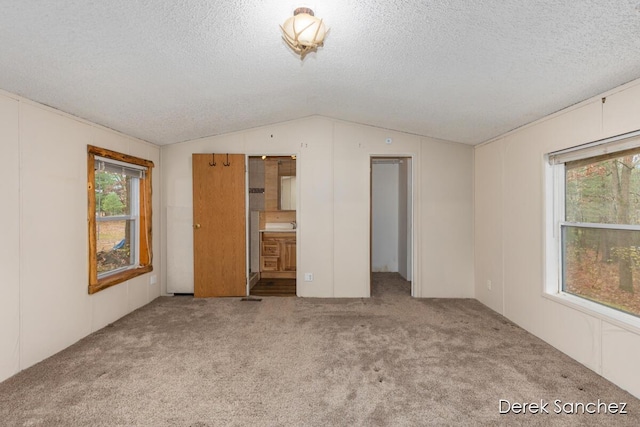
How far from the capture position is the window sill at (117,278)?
10.7ft

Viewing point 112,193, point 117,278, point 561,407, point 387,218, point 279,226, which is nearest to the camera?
point 561,407

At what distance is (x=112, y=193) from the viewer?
3.79 metres

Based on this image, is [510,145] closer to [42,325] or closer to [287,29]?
[287,29]

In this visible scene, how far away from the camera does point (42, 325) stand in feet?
8.77

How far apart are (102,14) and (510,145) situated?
3.87 m

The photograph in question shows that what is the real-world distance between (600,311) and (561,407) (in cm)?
89

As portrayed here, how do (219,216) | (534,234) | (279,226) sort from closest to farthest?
1. (534,234)
2. (219,216)
3. (279,226)

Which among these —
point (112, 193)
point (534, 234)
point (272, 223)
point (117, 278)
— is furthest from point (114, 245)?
point (534, 234)

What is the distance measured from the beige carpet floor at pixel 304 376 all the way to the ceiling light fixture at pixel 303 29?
2.28 m

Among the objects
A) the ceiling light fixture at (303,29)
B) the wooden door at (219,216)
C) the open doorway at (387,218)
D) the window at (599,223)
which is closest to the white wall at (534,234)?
the window at (599,223)

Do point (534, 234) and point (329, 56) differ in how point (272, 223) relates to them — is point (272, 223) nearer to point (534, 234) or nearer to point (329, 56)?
point (329, 56)

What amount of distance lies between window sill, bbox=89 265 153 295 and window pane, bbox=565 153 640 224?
15.5 feet

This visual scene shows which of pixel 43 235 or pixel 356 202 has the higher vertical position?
pixel 356 202

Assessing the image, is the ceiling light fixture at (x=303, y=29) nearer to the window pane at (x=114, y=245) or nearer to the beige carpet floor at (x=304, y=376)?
the beige carpet floor at (x=304, y=376)
